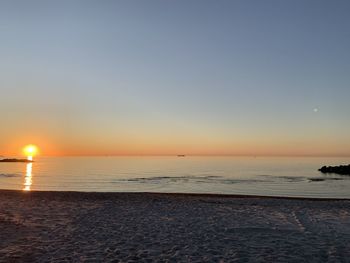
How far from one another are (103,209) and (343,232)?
14249 mm

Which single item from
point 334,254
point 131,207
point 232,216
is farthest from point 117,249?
point 131,207

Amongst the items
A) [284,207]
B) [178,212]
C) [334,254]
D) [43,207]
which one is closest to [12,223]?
[43,207]

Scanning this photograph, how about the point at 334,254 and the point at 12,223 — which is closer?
the point at 334,254

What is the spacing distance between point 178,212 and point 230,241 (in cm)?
817

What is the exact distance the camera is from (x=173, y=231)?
1709cm

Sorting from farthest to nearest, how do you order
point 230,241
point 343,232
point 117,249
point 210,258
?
point 343,232 → point 230,241 → point 117,249 → point 210,258

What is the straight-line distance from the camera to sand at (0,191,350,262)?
42.4 ft

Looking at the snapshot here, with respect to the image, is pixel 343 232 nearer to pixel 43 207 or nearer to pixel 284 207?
pixel 284 207

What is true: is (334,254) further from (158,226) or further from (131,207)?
(131,207)

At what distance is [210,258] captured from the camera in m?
12.6

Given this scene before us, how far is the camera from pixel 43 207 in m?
24.3

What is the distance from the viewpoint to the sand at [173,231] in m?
12.9

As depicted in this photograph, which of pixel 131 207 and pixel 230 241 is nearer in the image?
pixel 230 241

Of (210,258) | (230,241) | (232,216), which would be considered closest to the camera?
(210,258)
